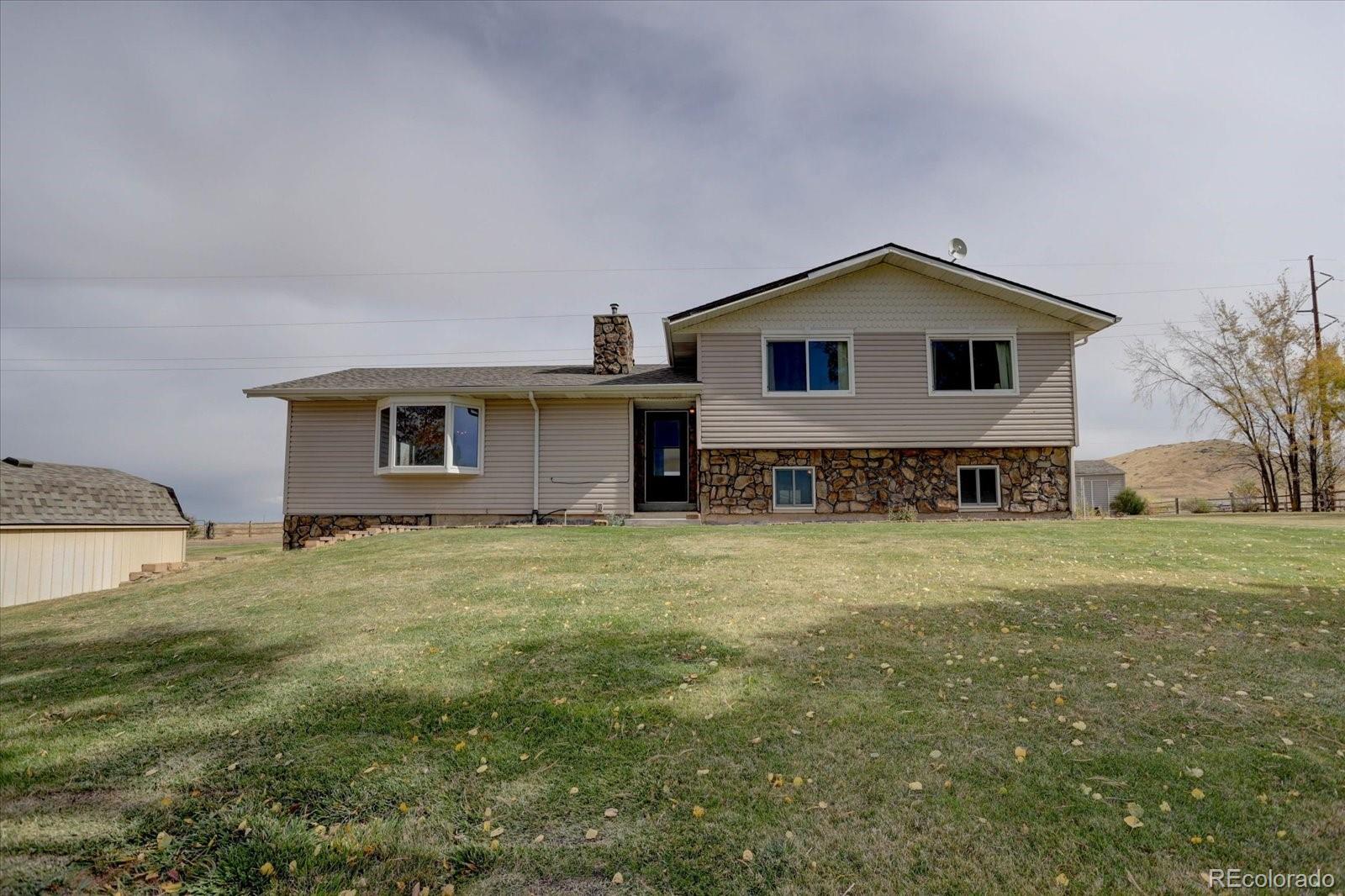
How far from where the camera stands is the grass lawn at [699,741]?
2.76 m

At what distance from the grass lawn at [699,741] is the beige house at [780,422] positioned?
8.71m

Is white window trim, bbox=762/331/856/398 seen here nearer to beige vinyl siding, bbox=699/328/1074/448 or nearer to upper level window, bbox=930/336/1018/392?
beige vinyl siding, bbox=699/328/1074/448

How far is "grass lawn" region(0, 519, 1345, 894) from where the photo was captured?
276 centimetres

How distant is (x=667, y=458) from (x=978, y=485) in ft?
24.1

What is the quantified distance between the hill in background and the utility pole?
26524mm

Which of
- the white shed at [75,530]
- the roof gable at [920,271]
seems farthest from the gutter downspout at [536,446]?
the white shed at [75,530]

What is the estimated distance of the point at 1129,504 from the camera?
26.9 metres

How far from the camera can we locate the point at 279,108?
1343 cm

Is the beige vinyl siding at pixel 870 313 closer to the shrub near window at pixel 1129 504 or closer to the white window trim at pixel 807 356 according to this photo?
the white window trim at pixel 807 356

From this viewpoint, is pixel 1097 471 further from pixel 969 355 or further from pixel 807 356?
→ pixel 807 356

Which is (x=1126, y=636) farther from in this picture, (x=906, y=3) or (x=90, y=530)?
(x=90, y=530)

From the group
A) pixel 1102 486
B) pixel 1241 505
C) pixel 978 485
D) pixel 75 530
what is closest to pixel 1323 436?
pixel 1241 505

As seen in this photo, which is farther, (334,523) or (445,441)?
(334,523)

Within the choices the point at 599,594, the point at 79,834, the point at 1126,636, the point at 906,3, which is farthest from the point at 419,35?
the point at 1126,636
